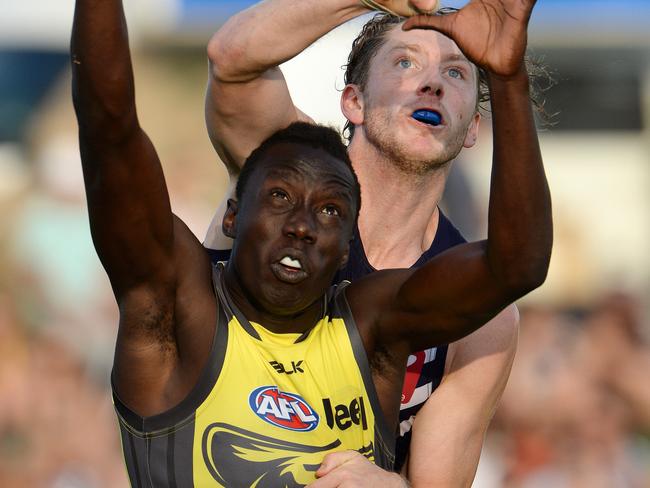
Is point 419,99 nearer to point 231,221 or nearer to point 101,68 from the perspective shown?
point 231,221

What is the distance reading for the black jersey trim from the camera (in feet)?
12.4

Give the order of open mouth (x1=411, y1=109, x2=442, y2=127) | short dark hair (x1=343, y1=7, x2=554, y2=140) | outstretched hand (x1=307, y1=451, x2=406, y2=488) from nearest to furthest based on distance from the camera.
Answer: outstretched hand (x1=307, y1=451, x2=406, y2=488) < open mouth (x1=411, y1=109, x2=442, y2=127) < short dark hair (x1=343, y1=7, x2=554, y2=140)

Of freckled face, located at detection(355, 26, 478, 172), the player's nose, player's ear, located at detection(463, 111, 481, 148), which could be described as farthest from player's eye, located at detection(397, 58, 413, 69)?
the player's nose

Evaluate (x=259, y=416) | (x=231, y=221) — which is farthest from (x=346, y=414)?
(x=231, y=221)

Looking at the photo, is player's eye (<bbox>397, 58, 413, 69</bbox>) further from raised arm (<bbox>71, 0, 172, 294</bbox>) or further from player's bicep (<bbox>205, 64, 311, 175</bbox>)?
raised arm (<bbox>71, 0, 172, 294</bbox>)

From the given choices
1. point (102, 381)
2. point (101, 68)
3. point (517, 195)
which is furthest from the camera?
point (102, 381)

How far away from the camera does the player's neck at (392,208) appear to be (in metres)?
4.62

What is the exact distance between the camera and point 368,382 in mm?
3775

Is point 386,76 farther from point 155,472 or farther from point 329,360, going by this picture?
point 155,472

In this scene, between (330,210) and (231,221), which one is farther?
(231,221)

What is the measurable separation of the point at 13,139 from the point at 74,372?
2.33 meters

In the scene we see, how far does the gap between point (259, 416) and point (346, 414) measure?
0.88ft

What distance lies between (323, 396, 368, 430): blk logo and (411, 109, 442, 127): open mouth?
1129 millimetres

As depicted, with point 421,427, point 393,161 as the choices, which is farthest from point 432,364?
point 393,161
